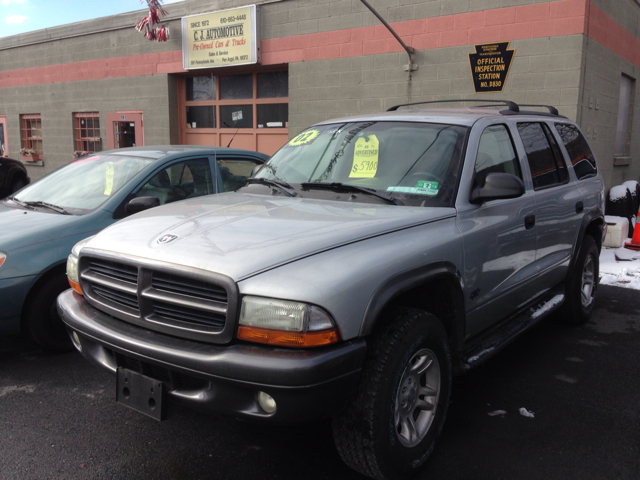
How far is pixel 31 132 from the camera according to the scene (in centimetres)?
1680

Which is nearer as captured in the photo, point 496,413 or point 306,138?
point 496,413

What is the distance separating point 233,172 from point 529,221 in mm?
3137

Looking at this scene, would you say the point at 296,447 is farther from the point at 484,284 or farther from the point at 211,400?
the point at 484,284

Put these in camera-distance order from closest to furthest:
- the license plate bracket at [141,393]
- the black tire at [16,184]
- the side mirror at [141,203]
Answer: the license plate bracket at [141,393], the side mirror at [141,203], the black tire at [16,184]

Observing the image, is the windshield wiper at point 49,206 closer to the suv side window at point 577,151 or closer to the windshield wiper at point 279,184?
the windshield wiper at point 279,184

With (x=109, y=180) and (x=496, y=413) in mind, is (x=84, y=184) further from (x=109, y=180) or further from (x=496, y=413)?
(x=496, y=413)

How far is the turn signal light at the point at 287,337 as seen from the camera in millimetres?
2193

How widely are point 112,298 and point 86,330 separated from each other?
20cm

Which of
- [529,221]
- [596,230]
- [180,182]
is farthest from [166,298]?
[596,230]

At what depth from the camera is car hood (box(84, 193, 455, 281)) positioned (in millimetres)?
2363

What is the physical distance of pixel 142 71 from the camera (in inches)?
518

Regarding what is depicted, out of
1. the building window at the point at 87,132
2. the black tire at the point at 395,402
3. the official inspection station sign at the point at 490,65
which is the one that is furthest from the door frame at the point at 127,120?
the black tire at the point at 395,402

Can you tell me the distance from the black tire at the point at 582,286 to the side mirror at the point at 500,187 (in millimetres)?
1991

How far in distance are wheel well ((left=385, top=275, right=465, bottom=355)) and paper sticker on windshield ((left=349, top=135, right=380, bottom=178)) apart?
0.84 metres
